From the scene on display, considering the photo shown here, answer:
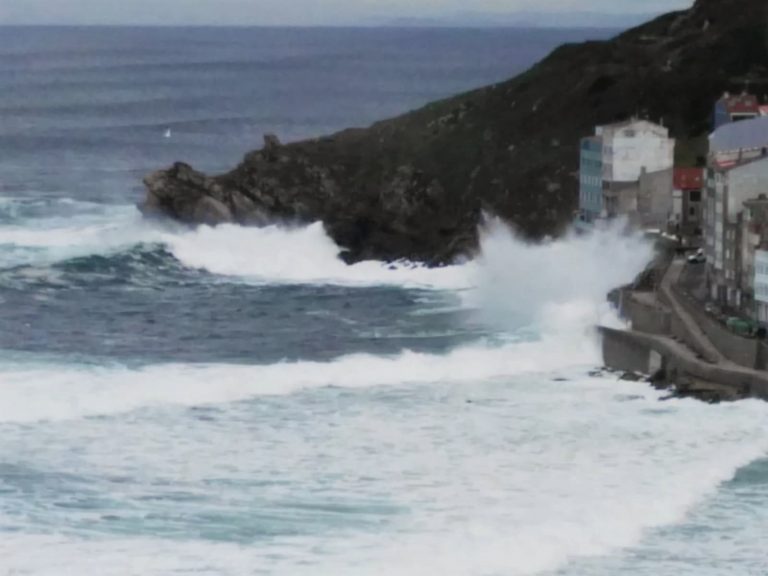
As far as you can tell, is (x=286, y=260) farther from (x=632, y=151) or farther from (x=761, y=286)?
(x=761, y=286)

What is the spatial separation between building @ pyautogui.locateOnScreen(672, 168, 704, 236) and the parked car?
477 centimetres

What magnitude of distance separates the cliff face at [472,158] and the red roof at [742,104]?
133 inches

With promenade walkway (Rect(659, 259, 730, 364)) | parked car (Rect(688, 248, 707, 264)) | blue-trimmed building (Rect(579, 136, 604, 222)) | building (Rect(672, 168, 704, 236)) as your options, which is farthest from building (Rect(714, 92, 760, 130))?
promenade walkway (Rect(659, 259, 730, 364))

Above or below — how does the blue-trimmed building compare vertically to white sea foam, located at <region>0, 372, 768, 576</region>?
above

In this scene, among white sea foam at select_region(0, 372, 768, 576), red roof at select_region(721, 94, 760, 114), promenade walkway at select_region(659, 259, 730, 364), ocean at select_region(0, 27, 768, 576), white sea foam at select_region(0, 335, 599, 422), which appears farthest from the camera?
red roof at select_region(721, 94, 760, 114)

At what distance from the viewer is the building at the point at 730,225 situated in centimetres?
7694

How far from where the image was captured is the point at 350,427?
65250 mm

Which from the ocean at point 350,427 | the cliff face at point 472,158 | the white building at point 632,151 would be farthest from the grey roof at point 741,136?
the cliff face at point 472,158

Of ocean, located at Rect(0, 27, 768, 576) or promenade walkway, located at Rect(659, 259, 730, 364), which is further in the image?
promenade walkway, located at Rect(659, 259, 730, 364)

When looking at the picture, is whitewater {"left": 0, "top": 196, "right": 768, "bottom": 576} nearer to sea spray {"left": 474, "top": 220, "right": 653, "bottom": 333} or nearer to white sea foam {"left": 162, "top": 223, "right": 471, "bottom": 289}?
sea spray {"left": 474, "top": 220, "right": 653, "bottom": 333}

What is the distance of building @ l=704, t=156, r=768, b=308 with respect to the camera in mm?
76938

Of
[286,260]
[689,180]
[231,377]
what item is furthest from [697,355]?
[286,260]

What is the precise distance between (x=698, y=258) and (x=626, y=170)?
12658 millimetres

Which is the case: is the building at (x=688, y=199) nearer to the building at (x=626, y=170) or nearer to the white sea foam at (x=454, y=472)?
the building at (x=626, y=170)
